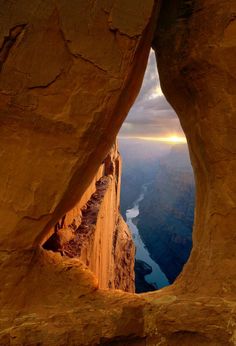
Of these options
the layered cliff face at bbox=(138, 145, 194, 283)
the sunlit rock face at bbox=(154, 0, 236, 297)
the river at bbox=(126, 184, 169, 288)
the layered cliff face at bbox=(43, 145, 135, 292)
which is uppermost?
the sunlit rock face at bbox=(154, 0, 236, 297)

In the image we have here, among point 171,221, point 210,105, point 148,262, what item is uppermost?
point 210,105

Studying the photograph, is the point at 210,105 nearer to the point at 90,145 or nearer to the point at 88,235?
the point at 90,145

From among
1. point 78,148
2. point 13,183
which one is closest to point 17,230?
point 13,183

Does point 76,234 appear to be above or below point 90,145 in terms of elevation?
below

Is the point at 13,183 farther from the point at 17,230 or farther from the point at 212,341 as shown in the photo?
the point at 212,341

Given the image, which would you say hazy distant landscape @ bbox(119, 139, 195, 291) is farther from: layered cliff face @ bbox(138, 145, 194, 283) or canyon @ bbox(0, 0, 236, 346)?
canyon @ bbox(0, 0, 236, 346)

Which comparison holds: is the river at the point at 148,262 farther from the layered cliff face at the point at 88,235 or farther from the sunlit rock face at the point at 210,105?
the sunlit rock face at the point at 210,105

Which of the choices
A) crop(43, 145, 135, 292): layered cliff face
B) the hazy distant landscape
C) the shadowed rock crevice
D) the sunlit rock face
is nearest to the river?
the hazy distant landscape

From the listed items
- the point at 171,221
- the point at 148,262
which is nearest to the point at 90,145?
the point at 148,262

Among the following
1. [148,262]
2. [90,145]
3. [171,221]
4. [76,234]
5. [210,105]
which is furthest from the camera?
[171,221]
